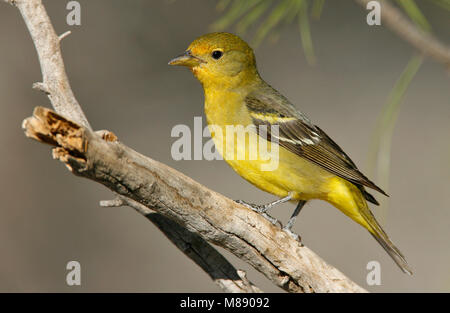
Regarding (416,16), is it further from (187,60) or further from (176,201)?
(187,60)

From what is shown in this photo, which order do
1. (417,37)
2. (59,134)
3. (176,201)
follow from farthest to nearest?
(176,201), (59,134), (417,37)

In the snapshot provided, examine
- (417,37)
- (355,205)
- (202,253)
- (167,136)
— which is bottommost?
(202,253)

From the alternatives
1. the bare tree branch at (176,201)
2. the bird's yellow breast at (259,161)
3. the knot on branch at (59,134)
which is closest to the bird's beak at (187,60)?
the bird's yellow breast at (259,161)

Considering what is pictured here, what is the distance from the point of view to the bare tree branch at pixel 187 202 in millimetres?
2441

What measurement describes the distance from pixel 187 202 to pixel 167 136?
4.05 meters

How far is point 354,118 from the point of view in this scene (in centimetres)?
730

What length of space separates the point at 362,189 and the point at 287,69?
3476mm

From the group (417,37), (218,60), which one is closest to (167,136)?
(218,60)

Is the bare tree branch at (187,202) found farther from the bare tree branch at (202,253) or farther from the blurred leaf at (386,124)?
the blurred leaf at (386,124)

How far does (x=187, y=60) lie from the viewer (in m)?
4.49

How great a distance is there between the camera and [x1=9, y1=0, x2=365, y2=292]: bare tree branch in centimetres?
253
